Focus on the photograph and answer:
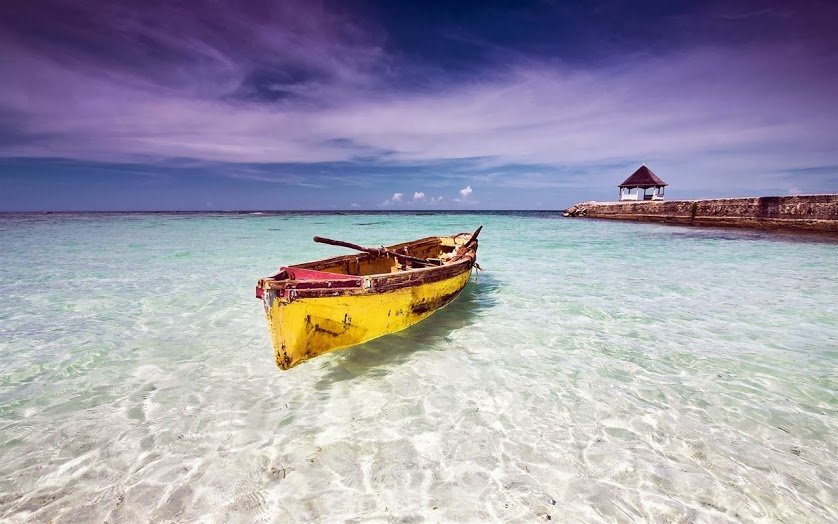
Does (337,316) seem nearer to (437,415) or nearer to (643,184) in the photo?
(437,415)

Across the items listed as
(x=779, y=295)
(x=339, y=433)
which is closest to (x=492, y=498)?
(x=339, y=433)

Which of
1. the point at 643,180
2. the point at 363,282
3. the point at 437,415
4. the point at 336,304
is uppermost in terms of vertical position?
the point at 643,180

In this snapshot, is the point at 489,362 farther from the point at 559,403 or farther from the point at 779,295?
the point at 779,295

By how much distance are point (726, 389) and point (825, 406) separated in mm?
1009

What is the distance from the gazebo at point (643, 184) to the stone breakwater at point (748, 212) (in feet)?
8.71

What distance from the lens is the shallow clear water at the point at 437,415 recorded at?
11.1 feet

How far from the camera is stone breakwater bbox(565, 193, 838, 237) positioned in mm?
29016

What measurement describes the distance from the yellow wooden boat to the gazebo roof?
175ft

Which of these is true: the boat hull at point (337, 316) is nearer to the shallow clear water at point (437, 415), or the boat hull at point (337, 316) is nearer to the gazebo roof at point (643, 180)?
the shallow clear water at point (437, 415)

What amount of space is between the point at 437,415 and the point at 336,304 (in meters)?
2.02

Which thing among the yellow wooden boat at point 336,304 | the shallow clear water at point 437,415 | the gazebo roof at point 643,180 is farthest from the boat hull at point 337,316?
the gazebo roof at point 643,180

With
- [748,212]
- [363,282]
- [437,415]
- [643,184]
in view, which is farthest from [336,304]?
[643,184]

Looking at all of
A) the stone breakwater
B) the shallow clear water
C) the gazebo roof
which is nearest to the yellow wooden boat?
the shallow clear water

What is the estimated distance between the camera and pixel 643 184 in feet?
167
